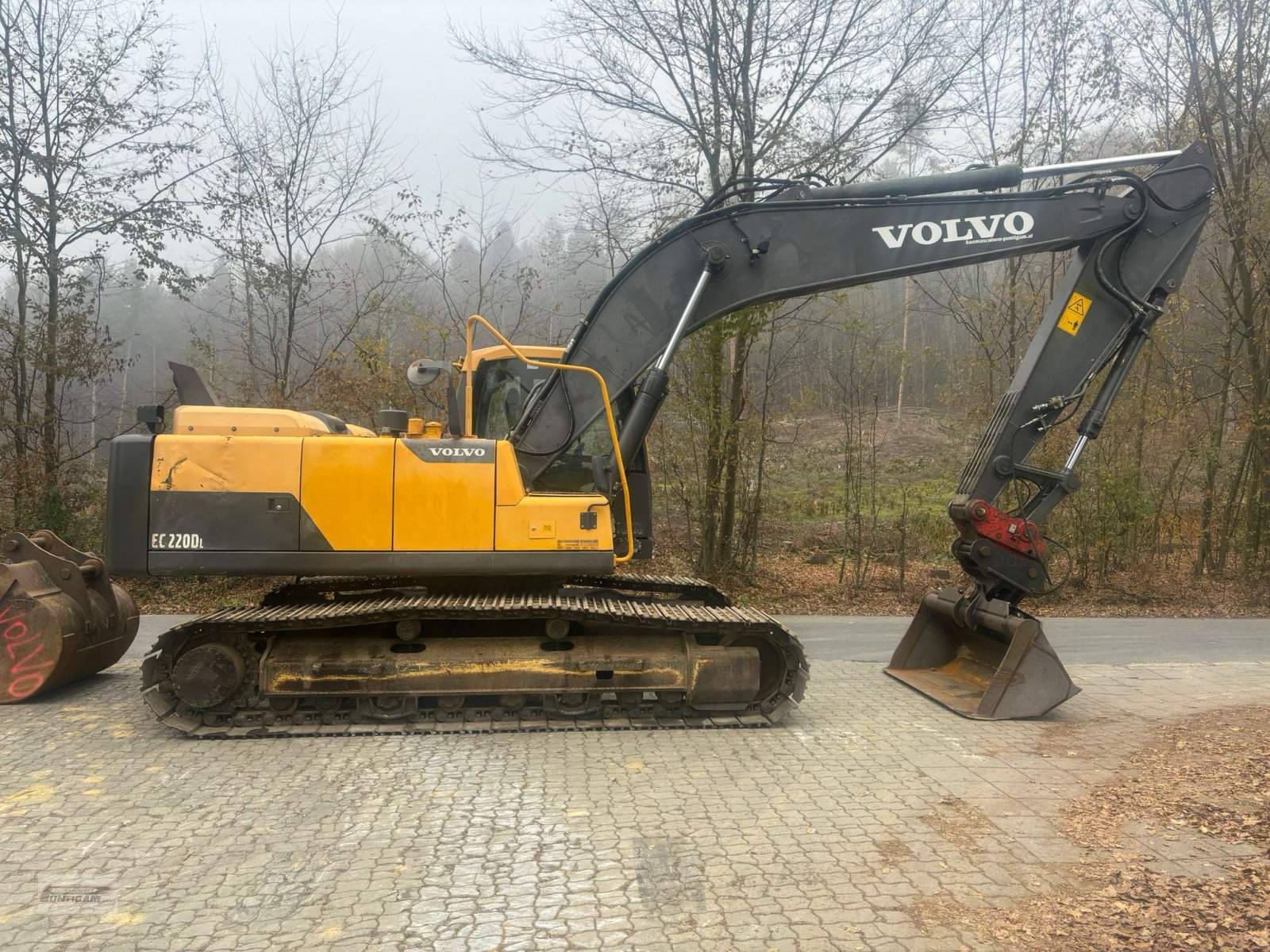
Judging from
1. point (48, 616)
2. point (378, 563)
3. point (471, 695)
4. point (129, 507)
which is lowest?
point (471, 695)

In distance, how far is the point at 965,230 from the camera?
23.1ft

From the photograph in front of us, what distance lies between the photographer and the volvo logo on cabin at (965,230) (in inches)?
277

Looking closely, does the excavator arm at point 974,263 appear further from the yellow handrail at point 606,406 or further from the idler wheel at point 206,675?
the idler wheel at point 206,675

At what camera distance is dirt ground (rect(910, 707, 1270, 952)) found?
334 cm

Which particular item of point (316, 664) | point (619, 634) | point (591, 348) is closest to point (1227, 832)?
point (619, 634)

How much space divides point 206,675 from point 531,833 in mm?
2926

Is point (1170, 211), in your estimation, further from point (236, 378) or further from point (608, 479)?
point (236, 378)

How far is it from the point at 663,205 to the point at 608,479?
28.2 feet

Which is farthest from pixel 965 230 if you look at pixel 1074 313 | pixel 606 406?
pixel 606 406

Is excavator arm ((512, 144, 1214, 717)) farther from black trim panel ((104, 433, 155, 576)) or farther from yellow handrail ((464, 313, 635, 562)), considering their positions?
black trim panel ((104, 433, 155, 576))

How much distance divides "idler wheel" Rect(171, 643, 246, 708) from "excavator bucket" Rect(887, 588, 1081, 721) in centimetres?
514

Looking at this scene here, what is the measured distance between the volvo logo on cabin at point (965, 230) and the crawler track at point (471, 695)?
3105 mm

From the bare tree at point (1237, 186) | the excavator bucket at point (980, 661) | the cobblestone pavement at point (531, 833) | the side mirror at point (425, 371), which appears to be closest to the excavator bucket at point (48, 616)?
the cobblestone pavement at point (531, 833)

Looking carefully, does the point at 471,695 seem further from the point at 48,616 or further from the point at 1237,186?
the point at 1237,186
